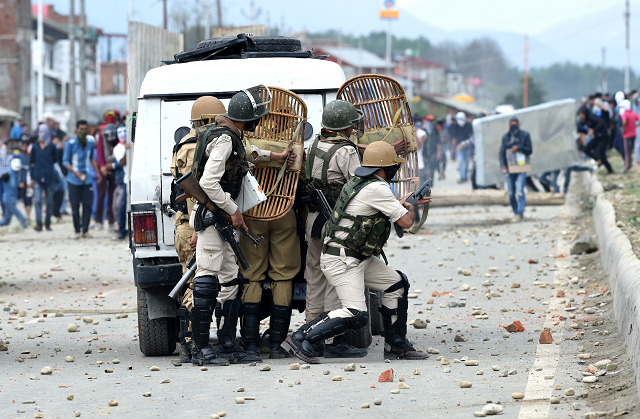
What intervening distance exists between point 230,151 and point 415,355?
6.51 ft

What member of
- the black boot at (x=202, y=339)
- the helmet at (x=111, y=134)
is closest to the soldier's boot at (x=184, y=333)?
the black boot at (x=202, y=339)

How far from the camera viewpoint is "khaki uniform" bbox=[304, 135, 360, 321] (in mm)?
6910

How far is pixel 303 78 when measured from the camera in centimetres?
736

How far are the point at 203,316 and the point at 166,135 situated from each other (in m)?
1.46

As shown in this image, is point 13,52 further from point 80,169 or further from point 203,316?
point 203,316

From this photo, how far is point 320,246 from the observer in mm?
7102

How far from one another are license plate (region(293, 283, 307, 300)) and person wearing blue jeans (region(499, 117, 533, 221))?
10.6 meters

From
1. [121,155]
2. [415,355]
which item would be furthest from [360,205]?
[121,155]

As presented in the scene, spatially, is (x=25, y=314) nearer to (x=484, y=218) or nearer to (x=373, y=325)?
(x=373, y=325)

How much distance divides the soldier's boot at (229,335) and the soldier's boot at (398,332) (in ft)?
3.15

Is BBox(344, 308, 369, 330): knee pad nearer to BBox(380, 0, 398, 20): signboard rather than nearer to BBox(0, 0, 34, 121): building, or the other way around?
BBox(0, 0, 34, 121): building

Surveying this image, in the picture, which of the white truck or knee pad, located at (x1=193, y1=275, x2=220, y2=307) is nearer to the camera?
knee pad, located at (x1=193, y1=275, x2=220, y2=307)

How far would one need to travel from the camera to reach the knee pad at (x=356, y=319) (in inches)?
258

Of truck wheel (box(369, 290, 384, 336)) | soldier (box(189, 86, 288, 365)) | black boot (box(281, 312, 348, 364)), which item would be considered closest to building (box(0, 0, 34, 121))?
truck wheel (box(369, 290, 384, 336))
